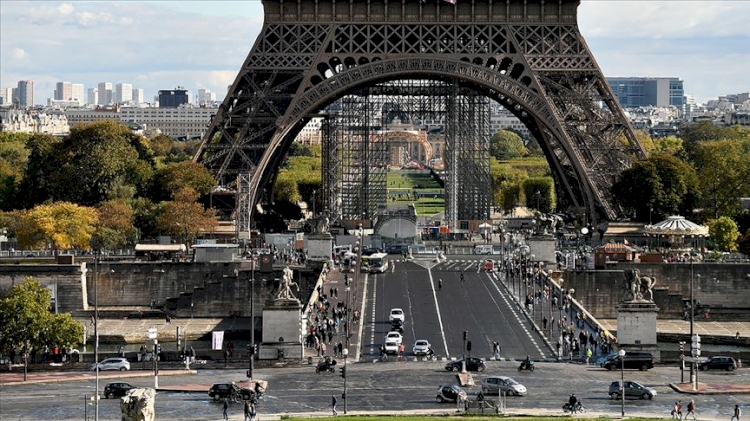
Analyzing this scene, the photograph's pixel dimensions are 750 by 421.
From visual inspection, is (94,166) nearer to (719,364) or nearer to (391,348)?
(391,348)

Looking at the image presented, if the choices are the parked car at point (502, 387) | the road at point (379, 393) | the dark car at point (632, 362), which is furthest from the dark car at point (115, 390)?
the dark car at point (632, 362)

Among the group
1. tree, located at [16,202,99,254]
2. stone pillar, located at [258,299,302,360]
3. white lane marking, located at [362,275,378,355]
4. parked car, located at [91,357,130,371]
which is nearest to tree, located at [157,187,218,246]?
tree, located at [16,202,99,254]

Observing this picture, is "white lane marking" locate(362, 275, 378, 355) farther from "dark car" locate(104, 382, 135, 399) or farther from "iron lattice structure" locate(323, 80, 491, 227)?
"iron lattice structure" locate(323, 80, 491, 227)

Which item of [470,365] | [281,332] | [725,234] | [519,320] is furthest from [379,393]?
[725,234]

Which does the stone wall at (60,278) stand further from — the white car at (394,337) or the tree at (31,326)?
the white car at (394,337)

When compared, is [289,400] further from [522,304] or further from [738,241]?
[738,241]

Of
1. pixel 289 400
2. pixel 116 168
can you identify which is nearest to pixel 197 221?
pixel 116 168
